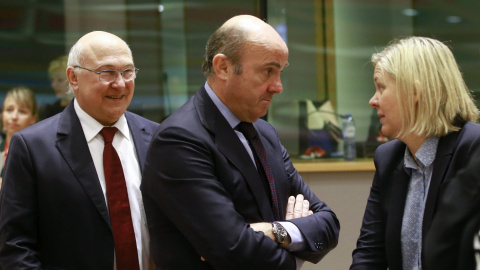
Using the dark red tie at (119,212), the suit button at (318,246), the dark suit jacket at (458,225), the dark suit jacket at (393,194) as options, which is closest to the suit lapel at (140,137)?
the dark red tie at (119,212)

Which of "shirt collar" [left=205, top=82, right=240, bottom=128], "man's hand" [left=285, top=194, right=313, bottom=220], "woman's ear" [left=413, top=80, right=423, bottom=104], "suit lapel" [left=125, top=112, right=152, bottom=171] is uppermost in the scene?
"woman's ear" [left=413, top=80, right=423, bottom=104]

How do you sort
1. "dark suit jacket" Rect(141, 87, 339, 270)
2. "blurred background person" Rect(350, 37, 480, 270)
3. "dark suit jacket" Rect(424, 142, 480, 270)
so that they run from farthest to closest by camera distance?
"blurred background person" Rect(350, 37, 480, 270) < "dark suit jacket" Rect(141, 87, 339, 270) < "dark suit jacket" Rect(424, 142, 480, 270)

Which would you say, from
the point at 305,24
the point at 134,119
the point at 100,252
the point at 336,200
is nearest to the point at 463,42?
the point at 305,24

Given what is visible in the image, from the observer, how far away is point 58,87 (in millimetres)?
5047

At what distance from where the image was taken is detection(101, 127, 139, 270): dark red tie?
225 cm

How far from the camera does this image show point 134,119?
2.56 meters

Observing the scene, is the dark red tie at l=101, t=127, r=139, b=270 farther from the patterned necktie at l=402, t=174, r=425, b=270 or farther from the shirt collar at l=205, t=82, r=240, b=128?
the patterned necktie at l=402, t=174, r=425, b=270

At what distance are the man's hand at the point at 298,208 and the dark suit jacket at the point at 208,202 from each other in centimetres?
7

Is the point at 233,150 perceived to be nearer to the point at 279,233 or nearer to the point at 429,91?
the point at 279,233

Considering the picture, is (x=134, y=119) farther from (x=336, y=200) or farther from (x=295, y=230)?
(x=336, y=200)

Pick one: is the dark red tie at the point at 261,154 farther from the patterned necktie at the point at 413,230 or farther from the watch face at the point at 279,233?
the patterned necktie at the point at 413,230

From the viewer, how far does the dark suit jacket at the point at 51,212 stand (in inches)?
85.5

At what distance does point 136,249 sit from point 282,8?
3790mm

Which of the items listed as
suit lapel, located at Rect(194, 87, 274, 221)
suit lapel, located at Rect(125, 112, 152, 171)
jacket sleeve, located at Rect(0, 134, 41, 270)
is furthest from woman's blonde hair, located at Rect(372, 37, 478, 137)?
jacket sleeve, located at Rect(0, 134, 41, 270)
